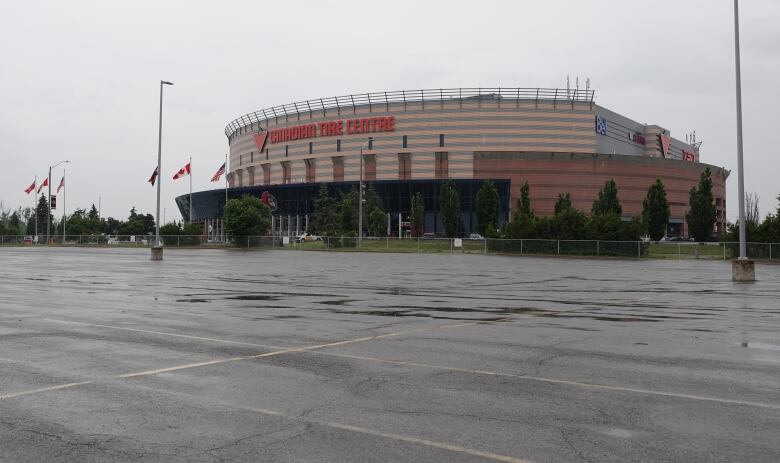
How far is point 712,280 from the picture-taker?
26578mm

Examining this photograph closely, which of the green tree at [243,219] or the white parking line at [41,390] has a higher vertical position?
the green tree at [243,219]

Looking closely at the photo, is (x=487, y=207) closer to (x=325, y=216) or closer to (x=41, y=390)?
(x=325, y=216)

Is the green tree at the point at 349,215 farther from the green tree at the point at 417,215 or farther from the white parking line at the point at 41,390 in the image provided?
the white parking line at the point at 41,390

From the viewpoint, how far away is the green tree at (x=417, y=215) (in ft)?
309

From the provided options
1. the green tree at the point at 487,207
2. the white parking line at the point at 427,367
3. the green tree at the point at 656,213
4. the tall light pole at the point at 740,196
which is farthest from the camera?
the green tree at the point at 487,207

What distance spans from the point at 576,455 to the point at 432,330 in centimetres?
665

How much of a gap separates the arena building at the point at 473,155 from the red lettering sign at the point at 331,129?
17cm

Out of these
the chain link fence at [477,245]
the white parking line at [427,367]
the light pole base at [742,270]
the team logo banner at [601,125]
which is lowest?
the white parking line at [427,367]

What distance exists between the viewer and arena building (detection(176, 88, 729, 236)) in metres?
99.9

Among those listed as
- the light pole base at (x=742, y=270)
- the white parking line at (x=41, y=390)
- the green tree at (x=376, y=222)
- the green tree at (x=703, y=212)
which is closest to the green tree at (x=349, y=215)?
the green tree at (x=376, y=222)

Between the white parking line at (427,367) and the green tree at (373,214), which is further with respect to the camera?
the green tree at (373,214)

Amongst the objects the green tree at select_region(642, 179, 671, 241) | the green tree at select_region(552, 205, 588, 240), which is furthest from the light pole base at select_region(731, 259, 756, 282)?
the green tree at select_region(642, 179, 671, 241)

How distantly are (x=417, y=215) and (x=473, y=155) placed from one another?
47.5 feet

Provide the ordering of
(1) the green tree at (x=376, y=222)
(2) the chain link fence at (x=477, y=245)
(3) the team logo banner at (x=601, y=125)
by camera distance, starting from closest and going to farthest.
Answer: (2) the chain link fence at (x=477, y=245) < (1) the green tree at (x=376, y=222) < (3) the team logo banner at (x=601, y=125)
